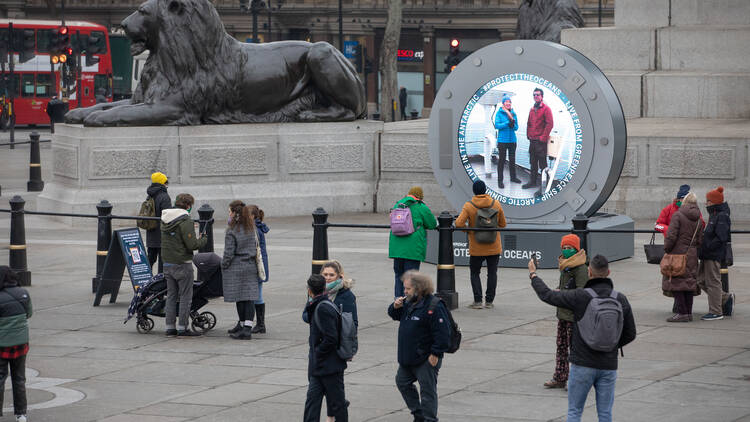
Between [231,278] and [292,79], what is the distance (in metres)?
10.4

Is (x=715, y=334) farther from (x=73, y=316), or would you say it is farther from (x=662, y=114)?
(x=662, y=114)

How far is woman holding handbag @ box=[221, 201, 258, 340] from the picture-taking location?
1303 centimetres

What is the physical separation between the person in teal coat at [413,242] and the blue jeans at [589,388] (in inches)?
220

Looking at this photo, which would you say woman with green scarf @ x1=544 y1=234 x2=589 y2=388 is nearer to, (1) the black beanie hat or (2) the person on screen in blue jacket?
(1) the black beanie hat

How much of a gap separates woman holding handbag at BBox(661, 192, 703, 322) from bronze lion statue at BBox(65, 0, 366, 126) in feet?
34.0

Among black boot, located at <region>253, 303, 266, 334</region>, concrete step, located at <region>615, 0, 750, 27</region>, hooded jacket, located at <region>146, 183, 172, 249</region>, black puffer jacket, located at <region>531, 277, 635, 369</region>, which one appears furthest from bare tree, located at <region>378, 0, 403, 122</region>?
black puffer jacket, located at <region>531, 277, 635, 369</region>

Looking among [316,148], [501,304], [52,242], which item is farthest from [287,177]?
[501,304]

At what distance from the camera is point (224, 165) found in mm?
22609

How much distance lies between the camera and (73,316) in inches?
569

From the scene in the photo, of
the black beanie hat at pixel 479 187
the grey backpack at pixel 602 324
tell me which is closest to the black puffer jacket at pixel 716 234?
the black beanie hat at pixel 479 187

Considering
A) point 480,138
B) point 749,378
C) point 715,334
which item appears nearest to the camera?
point 749,378

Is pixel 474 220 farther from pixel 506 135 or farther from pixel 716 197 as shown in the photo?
pixel 506 135

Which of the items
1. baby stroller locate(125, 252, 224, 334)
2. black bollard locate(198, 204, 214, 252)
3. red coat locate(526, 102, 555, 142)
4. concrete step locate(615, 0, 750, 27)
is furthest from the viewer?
concrete step locate(615, 0, 750, 27)

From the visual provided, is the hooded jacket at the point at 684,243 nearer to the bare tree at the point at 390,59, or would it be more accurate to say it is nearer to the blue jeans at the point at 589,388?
the blue jeans at the point at 589,388
